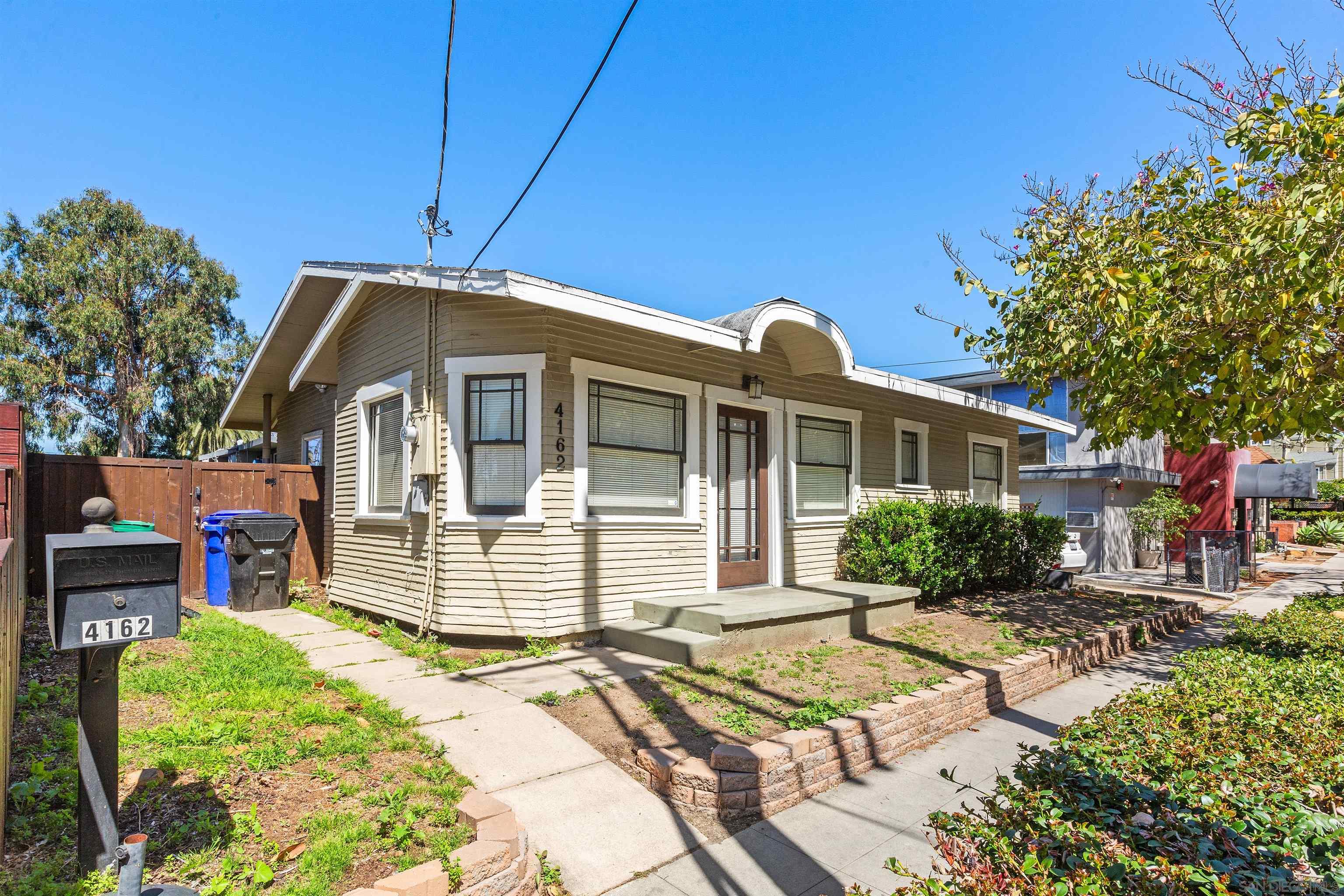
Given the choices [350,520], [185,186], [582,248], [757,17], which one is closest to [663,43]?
[757,17]

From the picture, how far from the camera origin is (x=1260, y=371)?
6.11m

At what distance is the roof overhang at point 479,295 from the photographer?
19.9 feet

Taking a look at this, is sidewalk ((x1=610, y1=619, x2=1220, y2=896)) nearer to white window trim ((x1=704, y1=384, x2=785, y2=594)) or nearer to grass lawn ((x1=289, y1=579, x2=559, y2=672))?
grass lawn ((x1=289, y1=579, x2=559, y2=672))

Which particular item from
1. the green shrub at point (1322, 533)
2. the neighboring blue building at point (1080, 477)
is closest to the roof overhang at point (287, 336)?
the neighboring blue building at point (1080, 477)

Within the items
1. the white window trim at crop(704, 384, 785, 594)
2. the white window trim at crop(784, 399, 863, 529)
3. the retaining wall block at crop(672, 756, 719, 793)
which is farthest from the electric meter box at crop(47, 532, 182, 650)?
the white window trim at crop(784, 399, 863, 529)

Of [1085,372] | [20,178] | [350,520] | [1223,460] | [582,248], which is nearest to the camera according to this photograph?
[1085,372]

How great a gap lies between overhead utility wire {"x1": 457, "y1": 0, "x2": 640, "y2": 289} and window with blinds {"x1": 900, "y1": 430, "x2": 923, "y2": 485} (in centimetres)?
735

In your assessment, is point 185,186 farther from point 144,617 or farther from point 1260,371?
point 1260,371

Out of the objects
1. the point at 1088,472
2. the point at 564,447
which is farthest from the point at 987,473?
the point at 564,447

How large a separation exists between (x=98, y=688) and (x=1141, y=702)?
18.6ft

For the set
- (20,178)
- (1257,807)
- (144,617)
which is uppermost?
(20,178)

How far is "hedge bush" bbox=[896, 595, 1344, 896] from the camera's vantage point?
2.20 m

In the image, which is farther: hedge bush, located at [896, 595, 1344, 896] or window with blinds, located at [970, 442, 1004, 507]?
window with blinds, located at [970, 442, 1004, 507]

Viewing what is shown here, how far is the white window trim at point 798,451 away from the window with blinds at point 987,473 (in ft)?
12.6
